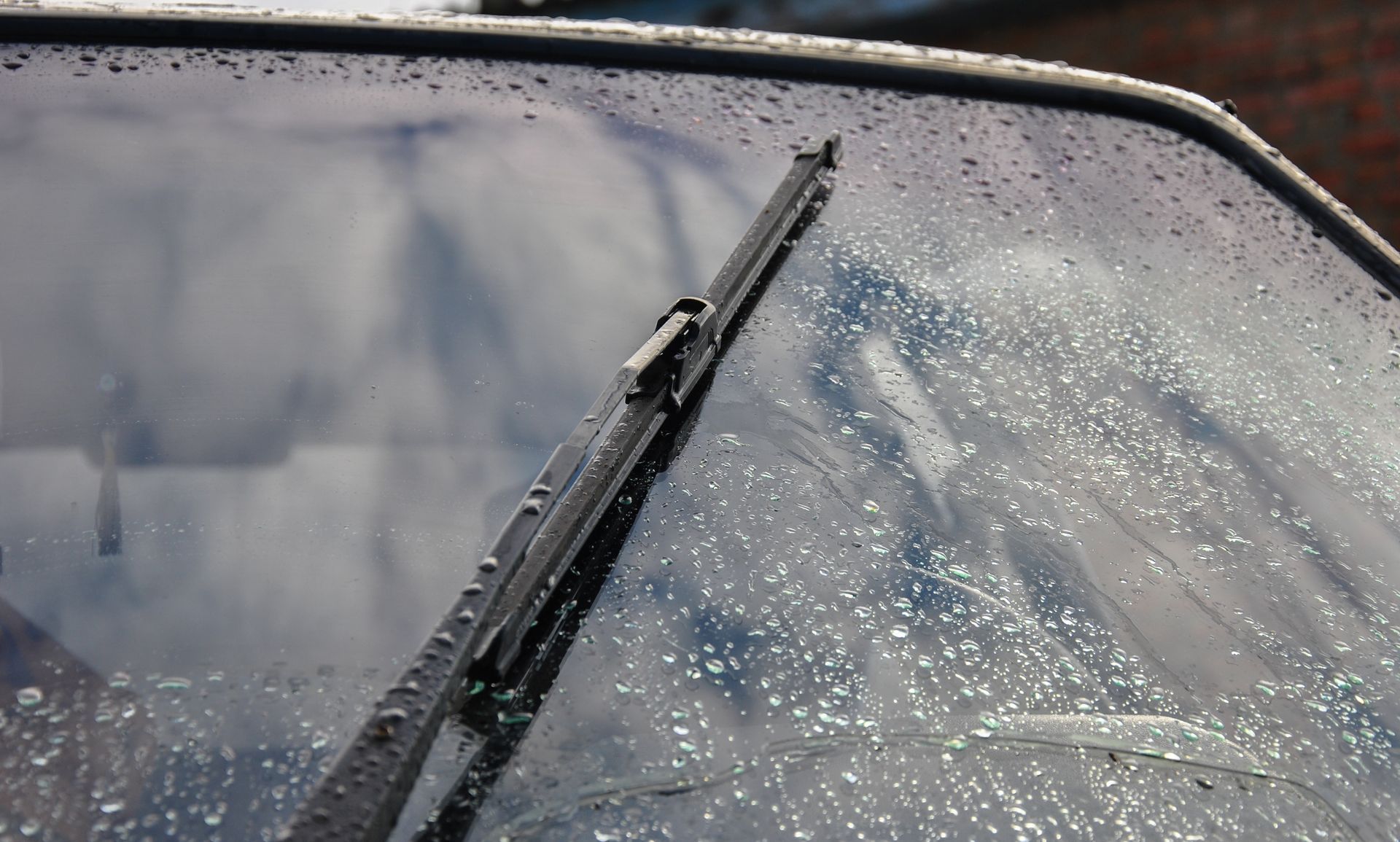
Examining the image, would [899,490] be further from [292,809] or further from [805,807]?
[292,809]

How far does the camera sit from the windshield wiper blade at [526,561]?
2.07ft

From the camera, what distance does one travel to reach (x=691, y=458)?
979 mm

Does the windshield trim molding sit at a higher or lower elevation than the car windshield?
higher

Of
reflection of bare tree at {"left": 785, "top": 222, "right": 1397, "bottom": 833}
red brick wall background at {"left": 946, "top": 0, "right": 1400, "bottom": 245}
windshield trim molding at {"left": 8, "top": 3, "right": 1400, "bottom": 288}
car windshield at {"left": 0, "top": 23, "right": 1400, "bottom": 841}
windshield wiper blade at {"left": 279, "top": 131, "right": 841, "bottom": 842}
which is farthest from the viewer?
red brick wall background at {"left": 946, "top": 0, "right": 1400, "bottom": 245}

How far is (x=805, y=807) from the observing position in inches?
28.2

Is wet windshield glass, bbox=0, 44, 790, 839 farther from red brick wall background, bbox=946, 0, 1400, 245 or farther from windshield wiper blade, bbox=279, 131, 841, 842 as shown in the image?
red brick wall background, bbox=946, 0, 1400, 245

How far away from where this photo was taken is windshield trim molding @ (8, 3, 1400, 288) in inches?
55.2

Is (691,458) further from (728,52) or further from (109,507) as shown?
(728,52)

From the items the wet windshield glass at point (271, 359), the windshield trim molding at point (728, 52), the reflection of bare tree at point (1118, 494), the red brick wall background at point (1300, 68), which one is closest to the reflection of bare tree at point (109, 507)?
the wet windshield glass at point (271, 359)

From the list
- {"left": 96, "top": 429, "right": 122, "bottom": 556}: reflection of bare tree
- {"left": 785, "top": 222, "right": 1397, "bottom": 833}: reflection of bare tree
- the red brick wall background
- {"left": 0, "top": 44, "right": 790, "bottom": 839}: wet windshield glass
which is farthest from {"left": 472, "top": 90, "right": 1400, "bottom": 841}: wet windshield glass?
the red brick wall background

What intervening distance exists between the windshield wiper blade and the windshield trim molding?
0.42 meters

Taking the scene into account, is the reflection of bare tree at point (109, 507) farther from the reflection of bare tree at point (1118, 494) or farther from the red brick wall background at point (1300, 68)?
the red brick wall background at point (1300, 68)

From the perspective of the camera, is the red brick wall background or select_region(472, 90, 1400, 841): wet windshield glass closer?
select_region(472, 90, 1400, 841): wet windshield glass

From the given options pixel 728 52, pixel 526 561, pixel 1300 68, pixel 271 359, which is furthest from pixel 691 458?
pixel 1300 68
